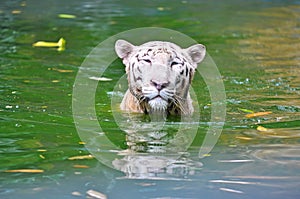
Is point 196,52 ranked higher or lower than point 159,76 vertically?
higher

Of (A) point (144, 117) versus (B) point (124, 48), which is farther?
(B) point (124, 48)

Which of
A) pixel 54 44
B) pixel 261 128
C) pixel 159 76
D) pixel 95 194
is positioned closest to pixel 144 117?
pixel 159 76

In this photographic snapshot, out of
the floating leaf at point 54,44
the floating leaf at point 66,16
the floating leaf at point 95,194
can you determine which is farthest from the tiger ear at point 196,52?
the floating leaf at point 66,16

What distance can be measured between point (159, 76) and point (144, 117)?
0.60 meters

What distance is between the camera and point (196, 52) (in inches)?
261

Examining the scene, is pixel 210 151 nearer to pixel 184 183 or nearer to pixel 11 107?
pixel 184 183

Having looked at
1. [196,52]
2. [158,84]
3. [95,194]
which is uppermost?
[196,52]

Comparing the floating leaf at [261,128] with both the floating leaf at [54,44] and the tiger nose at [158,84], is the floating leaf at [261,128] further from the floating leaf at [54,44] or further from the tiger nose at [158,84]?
the floating leaf at [54,44]

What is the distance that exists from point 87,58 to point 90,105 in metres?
2.43

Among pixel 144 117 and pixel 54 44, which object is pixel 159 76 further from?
pixel 54 44

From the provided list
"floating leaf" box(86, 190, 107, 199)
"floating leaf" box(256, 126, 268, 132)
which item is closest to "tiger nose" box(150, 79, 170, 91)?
"floating leaf" box(256, 126, 268, 132)

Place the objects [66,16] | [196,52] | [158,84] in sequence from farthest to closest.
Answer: [66,16] < [196,52] < [158,84]

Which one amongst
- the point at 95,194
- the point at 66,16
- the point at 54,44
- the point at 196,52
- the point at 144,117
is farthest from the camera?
the point at 66,16

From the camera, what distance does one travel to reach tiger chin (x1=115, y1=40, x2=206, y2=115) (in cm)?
600
